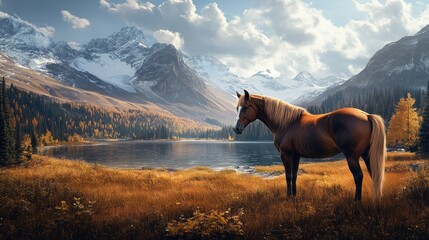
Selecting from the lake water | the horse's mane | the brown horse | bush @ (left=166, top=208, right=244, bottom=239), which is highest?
the horse's mane

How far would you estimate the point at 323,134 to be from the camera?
848cm

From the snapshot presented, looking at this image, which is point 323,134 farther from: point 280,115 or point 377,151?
point 280,115

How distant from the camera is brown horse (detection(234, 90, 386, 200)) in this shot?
7.92 metres

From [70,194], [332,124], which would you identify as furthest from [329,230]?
[70,194]

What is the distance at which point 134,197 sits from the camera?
34.4 ft

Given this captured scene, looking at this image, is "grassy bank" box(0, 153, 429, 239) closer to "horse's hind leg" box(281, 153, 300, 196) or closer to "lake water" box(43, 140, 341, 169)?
"horse's hind leg" box(281, 153, 300, 196)

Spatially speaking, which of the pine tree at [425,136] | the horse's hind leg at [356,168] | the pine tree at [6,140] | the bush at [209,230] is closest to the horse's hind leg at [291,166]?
the horse's hind leg at [356,168]

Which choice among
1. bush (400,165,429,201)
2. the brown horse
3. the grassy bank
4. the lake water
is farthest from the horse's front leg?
the lake water

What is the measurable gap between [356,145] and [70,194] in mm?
8790

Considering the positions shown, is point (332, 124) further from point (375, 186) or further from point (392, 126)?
point (392, 126)

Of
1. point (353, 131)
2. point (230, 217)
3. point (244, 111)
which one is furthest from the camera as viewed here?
point (244, 111)

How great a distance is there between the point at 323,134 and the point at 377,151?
4.60 feet

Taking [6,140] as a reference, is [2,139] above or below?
above

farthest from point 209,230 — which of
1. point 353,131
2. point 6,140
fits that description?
point 6,140
